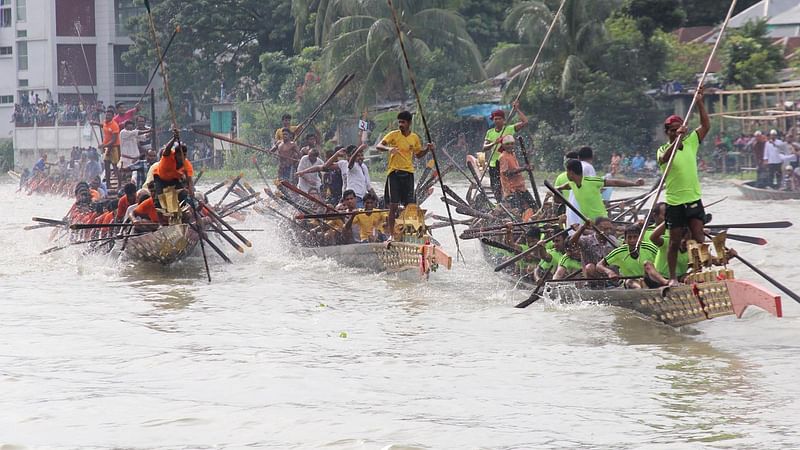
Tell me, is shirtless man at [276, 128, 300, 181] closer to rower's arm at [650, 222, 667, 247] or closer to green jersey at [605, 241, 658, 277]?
green jersey at [605, 241, 658, 277]

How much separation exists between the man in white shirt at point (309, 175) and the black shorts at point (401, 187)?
295cm

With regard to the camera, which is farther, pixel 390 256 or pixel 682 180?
pixel 390 256

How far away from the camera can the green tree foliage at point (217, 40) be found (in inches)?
1671

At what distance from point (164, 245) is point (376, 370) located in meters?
5.82

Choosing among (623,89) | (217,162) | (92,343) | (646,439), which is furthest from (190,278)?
(217,162)

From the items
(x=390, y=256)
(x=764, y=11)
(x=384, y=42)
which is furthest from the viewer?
(x=384, y=42)

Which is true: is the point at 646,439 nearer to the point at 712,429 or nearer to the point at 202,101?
the point at 712,429

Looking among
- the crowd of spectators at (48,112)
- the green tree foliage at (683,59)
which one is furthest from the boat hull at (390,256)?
the crowd of spectators at (48,112)

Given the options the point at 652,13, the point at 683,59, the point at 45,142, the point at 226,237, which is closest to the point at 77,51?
the point at 45,142

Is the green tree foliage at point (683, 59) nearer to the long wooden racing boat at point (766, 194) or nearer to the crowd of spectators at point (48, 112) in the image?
the long wooden racing boat at point (766, 194)

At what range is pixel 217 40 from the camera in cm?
4297

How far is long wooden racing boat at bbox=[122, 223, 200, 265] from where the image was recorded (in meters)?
14.4

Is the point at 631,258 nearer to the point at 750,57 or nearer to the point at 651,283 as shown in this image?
the point at 651,283

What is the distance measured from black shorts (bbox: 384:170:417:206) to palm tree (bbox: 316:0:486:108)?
19.1 meters
